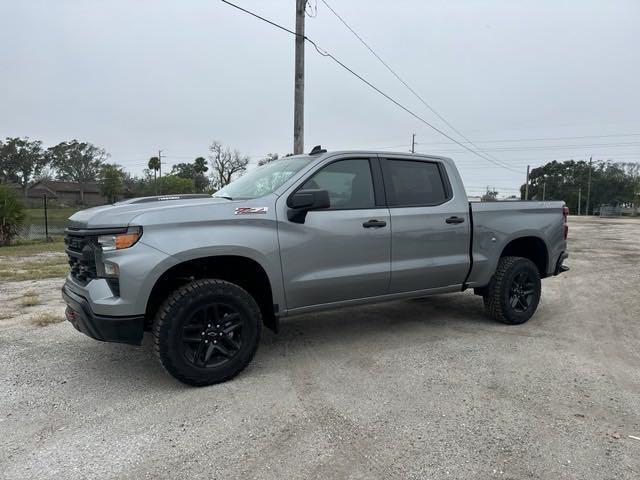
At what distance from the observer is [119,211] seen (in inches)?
144

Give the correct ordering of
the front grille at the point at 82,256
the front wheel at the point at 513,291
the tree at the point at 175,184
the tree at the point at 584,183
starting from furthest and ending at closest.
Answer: the tree at the point at 584,183, the tree at the point at 175,184, the front wheel at the point at 513,291, the front grille at the point at 82,256

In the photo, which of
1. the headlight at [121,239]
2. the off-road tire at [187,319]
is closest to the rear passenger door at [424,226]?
the off-road tire at [187,319]

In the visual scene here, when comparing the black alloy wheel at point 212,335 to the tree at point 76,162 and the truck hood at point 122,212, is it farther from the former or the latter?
the tree at point 76,162

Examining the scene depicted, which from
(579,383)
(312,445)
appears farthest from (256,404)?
(579,383)

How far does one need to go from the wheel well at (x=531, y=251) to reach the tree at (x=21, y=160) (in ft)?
276

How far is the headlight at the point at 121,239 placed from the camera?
3.53 meters

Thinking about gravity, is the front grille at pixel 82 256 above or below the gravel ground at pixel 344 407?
above

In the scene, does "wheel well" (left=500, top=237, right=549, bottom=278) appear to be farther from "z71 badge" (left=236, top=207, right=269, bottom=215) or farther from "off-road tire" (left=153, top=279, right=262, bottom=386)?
"off-road tire" (left=153, top=279, right=262, bottom=386)

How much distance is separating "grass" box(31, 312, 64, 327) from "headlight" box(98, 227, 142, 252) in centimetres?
273

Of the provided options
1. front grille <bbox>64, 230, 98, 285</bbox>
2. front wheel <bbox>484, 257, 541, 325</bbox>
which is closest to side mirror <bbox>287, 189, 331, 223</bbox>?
front grille <bbox>64, 230, 98, 285</bbox>

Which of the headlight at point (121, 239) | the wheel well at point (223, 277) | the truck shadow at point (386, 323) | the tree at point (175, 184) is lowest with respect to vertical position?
the truck shadow at point (386, 323)

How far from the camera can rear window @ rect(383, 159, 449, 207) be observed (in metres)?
4.84

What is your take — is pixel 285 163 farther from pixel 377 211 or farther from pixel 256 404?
pixel 256 404

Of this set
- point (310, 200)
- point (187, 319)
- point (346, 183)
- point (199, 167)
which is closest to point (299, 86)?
point (346, 183)
